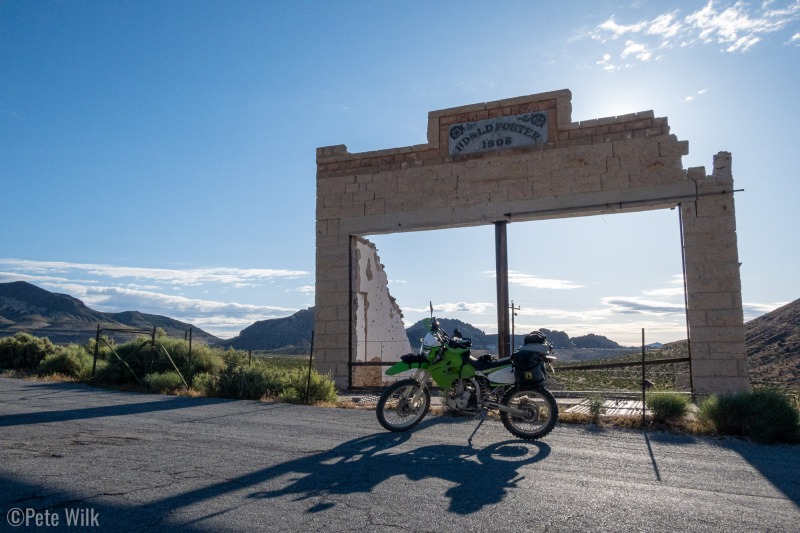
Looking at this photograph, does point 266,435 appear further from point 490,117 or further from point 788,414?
point 490,117

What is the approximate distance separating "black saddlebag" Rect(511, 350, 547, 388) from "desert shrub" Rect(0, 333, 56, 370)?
62.8ft

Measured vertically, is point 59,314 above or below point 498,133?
below

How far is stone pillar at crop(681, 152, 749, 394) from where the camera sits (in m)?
11.0

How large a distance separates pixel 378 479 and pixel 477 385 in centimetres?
285

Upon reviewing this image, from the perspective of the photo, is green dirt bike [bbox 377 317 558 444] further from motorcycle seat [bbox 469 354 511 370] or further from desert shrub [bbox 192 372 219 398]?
desert shrub [bbox 192 372 219 398]

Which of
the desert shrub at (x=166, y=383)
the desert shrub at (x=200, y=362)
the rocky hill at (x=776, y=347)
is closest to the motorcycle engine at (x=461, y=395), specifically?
the desert shrub at (x=166, y=383)

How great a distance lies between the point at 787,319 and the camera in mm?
31266

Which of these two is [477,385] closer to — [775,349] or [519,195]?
[519,195]

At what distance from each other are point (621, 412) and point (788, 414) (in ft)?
7.93

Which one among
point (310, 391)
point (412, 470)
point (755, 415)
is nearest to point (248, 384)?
point (310, 391)

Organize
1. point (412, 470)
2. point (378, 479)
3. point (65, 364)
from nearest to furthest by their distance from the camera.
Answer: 1. point (378, 479)
2. point (412, 470)
3. point (65, 364)

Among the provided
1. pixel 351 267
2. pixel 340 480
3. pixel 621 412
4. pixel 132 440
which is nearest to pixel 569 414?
pixel 621 412

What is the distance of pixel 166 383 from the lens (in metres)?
13.7

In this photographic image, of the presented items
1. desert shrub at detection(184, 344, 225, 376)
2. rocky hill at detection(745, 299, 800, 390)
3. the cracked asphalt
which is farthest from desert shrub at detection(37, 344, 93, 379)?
rocky hill at detection(745, 299, 800, 390)
